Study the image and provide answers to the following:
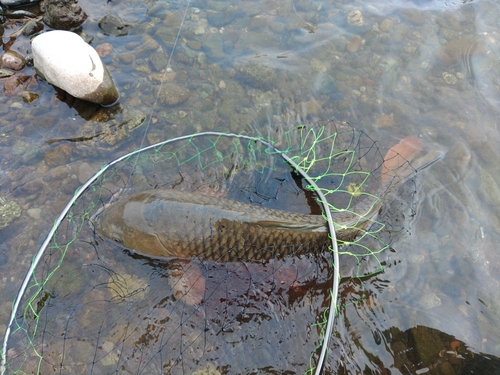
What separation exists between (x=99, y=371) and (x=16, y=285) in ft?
5.29

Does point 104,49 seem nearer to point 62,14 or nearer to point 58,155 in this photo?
point 62,14

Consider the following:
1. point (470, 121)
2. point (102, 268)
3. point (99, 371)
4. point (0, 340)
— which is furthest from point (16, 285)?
point (470, 121)

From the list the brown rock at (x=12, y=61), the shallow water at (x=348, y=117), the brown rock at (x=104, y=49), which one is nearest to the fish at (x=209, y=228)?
the shallow water at (x=348, y=117)

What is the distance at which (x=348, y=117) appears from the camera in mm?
6613

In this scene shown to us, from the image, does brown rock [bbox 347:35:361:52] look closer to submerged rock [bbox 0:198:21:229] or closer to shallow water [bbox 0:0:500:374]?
shallow water [bbox 0:0:500:374]

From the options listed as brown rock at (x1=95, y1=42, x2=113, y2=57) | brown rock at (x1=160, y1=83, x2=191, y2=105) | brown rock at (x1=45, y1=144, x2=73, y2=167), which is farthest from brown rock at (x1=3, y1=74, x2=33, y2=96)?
brown rock at (x1=160, y1=83, x2=191, y2=105)

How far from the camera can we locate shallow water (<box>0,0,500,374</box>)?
472cm

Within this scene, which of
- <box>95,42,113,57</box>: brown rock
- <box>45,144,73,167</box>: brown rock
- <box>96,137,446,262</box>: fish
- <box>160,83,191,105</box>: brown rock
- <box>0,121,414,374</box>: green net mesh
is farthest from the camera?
<box>95,42,113,57</box>: brown rock

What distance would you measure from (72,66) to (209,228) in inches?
141

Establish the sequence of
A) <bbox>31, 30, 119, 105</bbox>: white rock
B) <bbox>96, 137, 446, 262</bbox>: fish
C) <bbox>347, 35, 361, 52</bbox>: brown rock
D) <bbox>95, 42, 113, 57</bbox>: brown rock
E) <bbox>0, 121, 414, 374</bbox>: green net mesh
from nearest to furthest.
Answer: <bbox>0, 121, 414, 374</bbox>: green net mesh
<bbox>96, 137, 446, 262</bbox>: fish
<bbox>31, 30, 119, 105</bbox>: white rock
<bbox>95, 42, 113, 57</bbox>: brown rock
<bbox>347, 35, 361, 52</bbox>: brown rock

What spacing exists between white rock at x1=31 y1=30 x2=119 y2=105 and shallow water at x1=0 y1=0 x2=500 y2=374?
1.17 feet

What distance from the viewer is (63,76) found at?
5.81 metres

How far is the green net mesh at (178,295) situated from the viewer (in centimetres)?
444

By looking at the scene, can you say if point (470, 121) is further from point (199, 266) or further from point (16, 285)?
point (16, 285)
